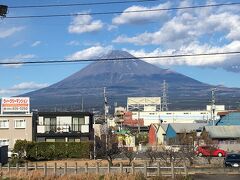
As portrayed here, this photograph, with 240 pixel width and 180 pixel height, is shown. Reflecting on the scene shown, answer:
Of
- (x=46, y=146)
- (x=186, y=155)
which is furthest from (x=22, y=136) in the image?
(x=186, y=155)

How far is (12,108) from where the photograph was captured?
60.7 metres

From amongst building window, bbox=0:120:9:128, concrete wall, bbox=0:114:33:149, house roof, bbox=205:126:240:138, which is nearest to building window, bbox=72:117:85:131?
concrete wall, bbox=0:114:33:149

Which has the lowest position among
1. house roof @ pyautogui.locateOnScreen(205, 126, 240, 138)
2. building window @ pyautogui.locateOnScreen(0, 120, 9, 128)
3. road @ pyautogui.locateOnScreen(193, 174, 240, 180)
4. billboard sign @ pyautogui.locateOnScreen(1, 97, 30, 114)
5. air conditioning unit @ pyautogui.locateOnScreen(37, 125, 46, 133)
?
road @ pyautogui.locateOnScreen(193, 174, 240, 180)

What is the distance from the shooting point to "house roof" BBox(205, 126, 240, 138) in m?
65.0

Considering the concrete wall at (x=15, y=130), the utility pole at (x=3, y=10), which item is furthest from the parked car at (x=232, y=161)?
the concrete wall at (x=15, y=130)

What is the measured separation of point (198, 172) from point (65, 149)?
80.8 ft

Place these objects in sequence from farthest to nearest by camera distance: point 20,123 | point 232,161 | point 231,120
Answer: point 231,120 → point 20,123 → point 232,161

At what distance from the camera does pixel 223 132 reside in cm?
6581

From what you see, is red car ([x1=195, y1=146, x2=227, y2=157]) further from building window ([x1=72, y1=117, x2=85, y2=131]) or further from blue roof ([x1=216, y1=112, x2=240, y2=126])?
blue roof ([x1=216, y1=112, x2=240, y2=126])

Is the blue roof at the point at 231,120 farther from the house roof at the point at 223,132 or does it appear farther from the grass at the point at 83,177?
the grass at the point at 83,177

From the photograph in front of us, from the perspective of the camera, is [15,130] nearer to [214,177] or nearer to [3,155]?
[3,155]

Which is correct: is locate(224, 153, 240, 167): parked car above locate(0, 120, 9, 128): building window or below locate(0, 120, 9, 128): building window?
below

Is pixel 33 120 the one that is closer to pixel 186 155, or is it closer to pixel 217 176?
pixel 186 155

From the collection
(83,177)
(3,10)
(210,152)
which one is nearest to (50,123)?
(210,152)
